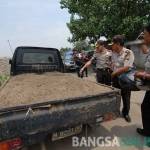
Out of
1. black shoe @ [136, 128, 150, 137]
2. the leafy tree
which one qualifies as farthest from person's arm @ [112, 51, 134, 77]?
the leafy tree

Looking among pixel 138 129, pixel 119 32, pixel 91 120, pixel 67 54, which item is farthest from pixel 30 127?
pixel 67 54

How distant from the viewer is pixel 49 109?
406 cm

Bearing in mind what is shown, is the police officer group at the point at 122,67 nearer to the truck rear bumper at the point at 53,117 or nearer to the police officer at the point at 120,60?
the police officer at the point at 120,60

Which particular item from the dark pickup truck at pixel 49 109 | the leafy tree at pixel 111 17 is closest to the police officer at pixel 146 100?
the dark pickup truck at pixel 49 109

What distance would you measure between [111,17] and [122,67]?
17251 millimetres

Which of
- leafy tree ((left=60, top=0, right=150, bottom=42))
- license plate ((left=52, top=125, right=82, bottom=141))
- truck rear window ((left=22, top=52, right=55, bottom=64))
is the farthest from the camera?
leafy tree ((left=60, top=0, right=150, bottom=42))

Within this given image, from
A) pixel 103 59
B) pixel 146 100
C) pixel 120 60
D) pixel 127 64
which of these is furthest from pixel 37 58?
pixel 146 100

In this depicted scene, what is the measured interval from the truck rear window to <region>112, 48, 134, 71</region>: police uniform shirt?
2300 mm

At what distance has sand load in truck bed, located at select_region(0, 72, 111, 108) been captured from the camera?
14.3 ft

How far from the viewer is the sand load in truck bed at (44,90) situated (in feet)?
14.3

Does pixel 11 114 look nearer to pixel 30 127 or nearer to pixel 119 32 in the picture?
pixel 30 127

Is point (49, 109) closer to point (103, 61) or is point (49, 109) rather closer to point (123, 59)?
point (123, 59)

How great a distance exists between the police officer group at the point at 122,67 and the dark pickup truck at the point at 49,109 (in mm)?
690

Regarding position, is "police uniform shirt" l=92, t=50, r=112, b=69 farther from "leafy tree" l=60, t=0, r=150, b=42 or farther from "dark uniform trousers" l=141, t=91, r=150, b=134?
"leafy tree" l=60, t=0, r=150, b=42
